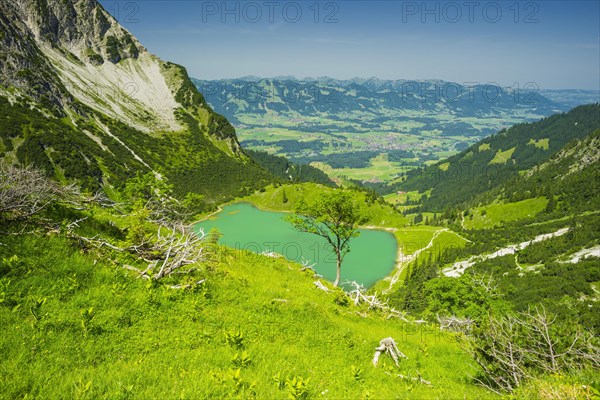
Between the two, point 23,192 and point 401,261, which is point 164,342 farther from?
point 401,261

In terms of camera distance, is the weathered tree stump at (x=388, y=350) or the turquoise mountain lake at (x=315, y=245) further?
the turquoise mountain lake at (x=315, y=245)

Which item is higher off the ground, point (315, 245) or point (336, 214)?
point (336, 214)

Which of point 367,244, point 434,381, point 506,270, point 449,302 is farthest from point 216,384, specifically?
point 506,270

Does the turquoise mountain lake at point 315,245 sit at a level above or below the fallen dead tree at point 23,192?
below

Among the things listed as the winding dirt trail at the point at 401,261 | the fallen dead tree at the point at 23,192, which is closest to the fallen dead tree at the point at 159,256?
the fallen dead tree at the point at 23,192

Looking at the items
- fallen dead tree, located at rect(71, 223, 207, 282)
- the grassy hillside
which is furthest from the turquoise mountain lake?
the grassy hillside

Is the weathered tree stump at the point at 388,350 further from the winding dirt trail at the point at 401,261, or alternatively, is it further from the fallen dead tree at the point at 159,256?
the winding dirt trail at the point at 401,261

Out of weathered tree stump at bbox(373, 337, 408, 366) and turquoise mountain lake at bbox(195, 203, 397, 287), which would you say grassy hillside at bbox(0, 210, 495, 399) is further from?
turquoise mountain lake at bbox(195, 203, 397, 287)

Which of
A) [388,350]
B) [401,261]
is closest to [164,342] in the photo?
[388,350]

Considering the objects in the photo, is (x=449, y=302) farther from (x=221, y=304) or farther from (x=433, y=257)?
(x=433, y=257)
